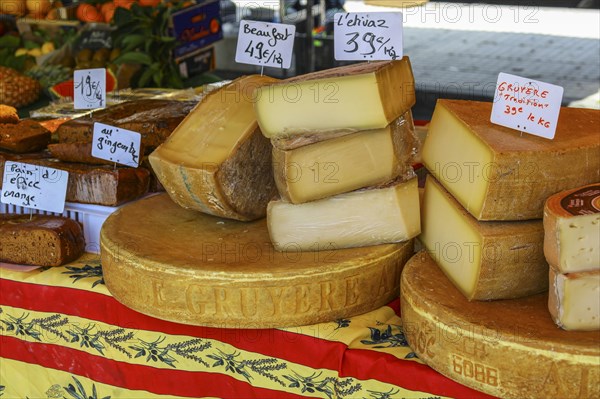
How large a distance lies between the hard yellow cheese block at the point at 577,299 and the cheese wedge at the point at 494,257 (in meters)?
0.11

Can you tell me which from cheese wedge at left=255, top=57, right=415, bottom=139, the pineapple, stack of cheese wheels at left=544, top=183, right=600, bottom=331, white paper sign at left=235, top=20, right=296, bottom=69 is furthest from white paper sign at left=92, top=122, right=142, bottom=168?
the pineapple

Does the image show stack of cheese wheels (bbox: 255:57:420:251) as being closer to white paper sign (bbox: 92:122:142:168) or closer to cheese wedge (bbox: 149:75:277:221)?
cheese wedge (bbox: 149:75:277:221)

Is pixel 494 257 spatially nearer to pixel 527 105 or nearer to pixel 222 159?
pixel 527 105

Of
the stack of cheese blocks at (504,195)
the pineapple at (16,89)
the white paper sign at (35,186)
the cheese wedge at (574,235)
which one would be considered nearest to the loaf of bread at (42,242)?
the white paper sign at (35,186)

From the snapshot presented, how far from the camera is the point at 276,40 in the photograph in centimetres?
201

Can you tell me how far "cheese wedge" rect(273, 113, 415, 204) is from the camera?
5.37ft

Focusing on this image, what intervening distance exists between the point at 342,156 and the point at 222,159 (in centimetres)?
29

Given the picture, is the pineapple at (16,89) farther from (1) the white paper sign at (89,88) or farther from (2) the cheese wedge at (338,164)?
(2) the cheese wedge at (338,164)

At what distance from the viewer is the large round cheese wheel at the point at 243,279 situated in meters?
1.62

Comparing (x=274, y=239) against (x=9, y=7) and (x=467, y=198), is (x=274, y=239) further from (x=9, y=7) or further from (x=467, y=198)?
(x=9, y=7)

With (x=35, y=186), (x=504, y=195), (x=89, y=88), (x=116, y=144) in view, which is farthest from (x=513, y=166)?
(x=89, y=88)

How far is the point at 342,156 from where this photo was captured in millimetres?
1640

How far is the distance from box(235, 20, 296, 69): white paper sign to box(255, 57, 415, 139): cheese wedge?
14.7 inches

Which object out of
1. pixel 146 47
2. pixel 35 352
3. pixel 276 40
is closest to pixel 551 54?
pixel 146 47
